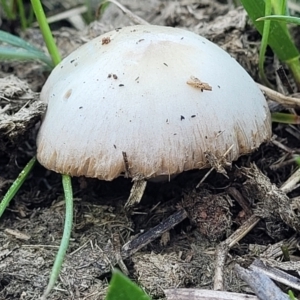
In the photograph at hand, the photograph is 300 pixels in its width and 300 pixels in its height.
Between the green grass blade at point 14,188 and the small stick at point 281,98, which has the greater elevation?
the small stick at point 281,98

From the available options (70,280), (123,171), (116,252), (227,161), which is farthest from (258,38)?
(70,280)

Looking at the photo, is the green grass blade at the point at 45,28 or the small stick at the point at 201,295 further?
the green grass blade at the point at 45,28

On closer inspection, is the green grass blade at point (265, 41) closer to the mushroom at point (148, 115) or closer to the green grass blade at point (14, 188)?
the mushroom at point (148, 115)

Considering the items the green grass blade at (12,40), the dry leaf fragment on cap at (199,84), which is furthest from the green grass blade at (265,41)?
the green grass blade at (12,40)

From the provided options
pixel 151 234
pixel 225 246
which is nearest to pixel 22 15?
pixel 151 234

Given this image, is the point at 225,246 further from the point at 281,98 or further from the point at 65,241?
the point at 281,98

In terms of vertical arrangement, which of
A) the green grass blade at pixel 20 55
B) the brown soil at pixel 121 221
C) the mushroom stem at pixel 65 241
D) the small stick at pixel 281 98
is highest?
the green grass blade at pixel 20 55

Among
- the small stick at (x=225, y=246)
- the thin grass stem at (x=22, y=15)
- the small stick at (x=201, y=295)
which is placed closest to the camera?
the small stick at (x=201, y=295)

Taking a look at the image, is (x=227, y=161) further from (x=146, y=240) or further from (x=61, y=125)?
(x=61, y=125)
